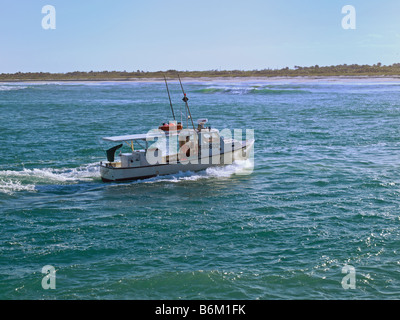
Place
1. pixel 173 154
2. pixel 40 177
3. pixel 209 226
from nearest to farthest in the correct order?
1. pixel 209 226
2. pixel 40 177
3. pixel 173 154

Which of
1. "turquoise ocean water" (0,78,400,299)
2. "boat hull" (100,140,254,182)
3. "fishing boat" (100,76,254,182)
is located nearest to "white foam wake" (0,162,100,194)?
"turquoise ocean water" (0,78,400,299)

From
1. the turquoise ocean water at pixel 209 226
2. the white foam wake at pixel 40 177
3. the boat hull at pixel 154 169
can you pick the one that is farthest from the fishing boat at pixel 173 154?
the white foam wake at pixel 40 177

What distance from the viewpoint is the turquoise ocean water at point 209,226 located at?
1544 centimetres

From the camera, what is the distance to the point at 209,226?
66.1 feet

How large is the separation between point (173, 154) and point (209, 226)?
935 cm

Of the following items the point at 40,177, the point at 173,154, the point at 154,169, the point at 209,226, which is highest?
the point at 173,154

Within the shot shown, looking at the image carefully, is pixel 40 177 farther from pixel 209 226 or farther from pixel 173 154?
pixel 209 226

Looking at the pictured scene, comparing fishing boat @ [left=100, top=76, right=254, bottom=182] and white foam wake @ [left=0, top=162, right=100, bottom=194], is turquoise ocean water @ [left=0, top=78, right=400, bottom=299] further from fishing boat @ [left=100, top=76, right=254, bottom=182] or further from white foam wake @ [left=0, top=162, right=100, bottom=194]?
fishing boat @ [left=100, top=76, right=254, bottom=182]

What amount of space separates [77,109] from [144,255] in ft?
182

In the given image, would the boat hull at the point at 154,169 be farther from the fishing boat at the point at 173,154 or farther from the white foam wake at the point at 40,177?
the white foam wake at the point at 40,177

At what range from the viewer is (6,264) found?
16.8 m

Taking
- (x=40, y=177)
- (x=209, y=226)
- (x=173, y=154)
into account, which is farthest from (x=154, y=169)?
(x=209, y=226)

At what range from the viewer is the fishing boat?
27.1m
